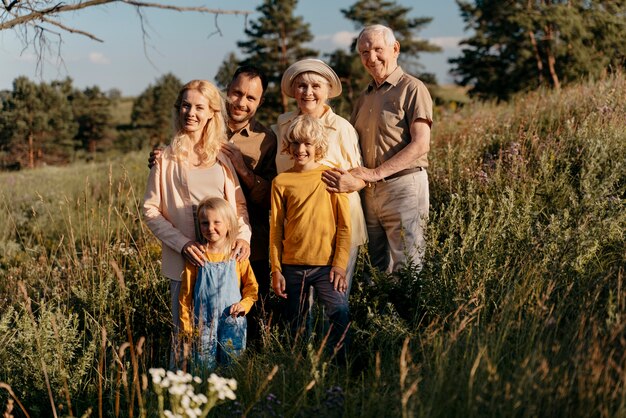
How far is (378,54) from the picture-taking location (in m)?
4.39

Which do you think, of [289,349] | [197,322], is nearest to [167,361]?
[197,322]

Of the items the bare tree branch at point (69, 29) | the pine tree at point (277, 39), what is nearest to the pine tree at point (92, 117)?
the pine tree at point (277, 39)

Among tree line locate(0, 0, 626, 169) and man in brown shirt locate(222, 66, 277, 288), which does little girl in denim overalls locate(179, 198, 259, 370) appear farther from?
tree line locate(0, 0, 626, 169)

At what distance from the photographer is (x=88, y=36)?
17.5ft

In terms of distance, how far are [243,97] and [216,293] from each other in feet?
4.37

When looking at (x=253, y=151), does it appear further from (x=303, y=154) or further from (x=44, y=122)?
(x=44, y=122)

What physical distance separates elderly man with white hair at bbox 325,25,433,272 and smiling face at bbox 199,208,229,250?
1.04 m

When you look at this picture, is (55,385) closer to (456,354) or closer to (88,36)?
(456,354)

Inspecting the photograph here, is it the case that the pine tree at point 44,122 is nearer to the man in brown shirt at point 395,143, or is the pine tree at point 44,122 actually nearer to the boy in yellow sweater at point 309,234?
the man in brown shirt at point 395,143

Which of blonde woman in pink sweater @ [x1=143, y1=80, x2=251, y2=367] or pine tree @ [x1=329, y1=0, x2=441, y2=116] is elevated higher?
pine tree @ [x1=329, y1=0, x2=441, y2=116]

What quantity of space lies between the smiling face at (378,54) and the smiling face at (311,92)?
1.56ft

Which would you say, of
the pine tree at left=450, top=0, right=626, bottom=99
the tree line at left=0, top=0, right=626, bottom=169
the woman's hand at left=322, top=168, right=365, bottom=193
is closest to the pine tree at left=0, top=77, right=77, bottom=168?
the tree line at left=0, top=0, right=626, bottom=169

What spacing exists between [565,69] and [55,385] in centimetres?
2617

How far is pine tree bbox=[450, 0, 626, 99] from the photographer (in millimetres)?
24938
